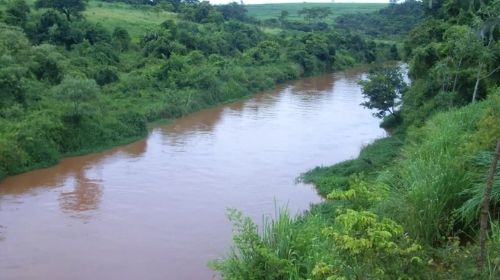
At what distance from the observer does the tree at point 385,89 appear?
23594 mm

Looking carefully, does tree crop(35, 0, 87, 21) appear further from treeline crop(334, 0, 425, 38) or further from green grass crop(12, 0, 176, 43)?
treeline crop(334, 0, 425, 38)

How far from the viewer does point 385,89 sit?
930 inches

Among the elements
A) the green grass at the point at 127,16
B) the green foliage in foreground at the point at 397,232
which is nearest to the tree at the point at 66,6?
the green grass at the point at 127,16

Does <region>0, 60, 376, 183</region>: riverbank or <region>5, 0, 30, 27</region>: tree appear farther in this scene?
<region>5, 0, 30, 27</region>: tree

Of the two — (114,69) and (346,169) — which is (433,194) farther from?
(114,69)

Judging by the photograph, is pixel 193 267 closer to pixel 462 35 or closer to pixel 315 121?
pixel 462 35

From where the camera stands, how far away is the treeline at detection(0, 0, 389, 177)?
755 inches

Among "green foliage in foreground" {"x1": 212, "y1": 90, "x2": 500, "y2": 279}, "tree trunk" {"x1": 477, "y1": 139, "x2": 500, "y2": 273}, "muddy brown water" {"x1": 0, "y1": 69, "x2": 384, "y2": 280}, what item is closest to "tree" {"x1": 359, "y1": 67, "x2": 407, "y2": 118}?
"muddy brown water" {"x1": 0, "y1": 69, "x2": 384, "y2": 280}

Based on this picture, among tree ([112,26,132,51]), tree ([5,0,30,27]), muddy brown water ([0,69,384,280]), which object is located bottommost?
muddy brown water ([0,69,384,280])

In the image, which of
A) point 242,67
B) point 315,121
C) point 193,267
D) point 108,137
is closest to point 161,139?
point 108,137

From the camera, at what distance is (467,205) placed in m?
5.28

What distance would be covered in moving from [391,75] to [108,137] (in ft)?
39.0

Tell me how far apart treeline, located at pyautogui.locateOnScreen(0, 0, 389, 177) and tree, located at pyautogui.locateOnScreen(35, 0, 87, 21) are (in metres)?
0.06

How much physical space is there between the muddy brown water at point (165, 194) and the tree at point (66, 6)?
14187 millimetres
